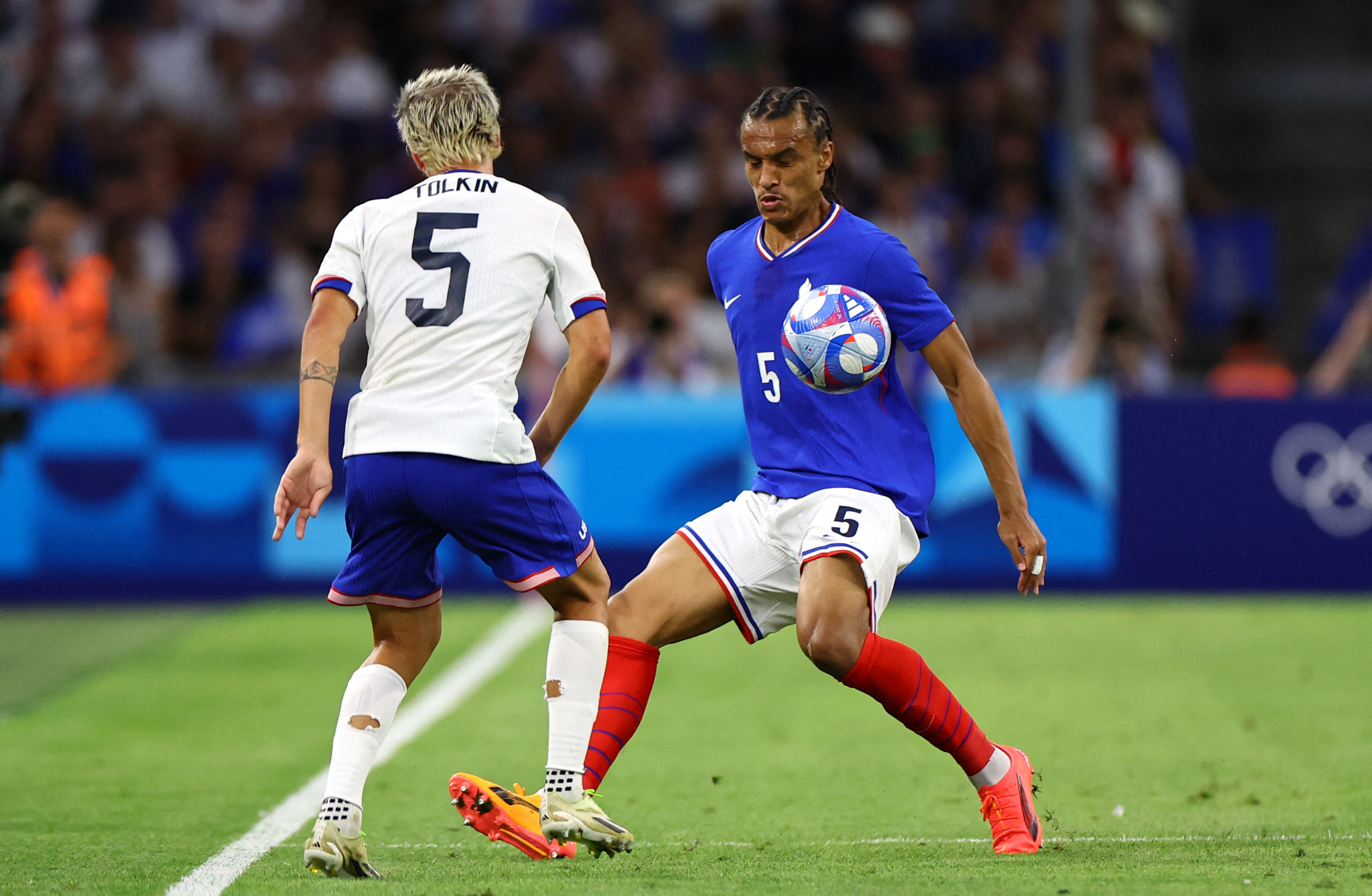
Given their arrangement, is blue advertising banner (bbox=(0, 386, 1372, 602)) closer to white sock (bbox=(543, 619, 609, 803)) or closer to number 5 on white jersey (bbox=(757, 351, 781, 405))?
number 5 on white jersey (bbox=(757, 351, 781, 405))

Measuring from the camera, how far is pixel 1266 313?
48.3ft

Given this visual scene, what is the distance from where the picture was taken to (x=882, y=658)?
16.0ft

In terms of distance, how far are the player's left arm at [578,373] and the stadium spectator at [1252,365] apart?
843 cm

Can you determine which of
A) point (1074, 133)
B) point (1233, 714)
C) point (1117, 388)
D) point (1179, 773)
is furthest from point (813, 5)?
point (1179, 773)

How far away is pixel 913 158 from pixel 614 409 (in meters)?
4.90

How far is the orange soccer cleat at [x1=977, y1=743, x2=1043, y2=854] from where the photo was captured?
16.4 ft

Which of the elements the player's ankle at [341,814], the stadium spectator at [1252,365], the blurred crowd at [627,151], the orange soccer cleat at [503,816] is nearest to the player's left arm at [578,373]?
the orange soccer cleat at [503,816]

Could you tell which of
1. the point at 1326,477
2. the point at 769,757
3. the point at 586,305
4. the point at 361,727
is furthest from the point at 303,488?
the point at 1326,477

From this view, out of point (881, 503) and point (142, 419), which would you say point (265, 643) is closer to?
point (142, 419)

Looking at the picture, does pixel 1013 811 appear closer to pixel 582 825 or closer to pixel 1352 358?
pixel 582 825

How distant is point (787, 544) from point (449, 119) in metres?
1.50

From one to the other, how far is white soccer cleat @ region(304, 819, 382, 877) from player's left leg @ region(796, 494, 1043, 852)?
1255 millimetres

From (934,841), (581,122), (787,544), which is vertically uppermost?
(581,122)

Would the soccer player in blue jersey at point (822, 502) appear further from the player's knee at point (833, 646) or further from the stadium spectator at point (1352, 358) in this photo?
the stadium spectator at point (1352, 358)
